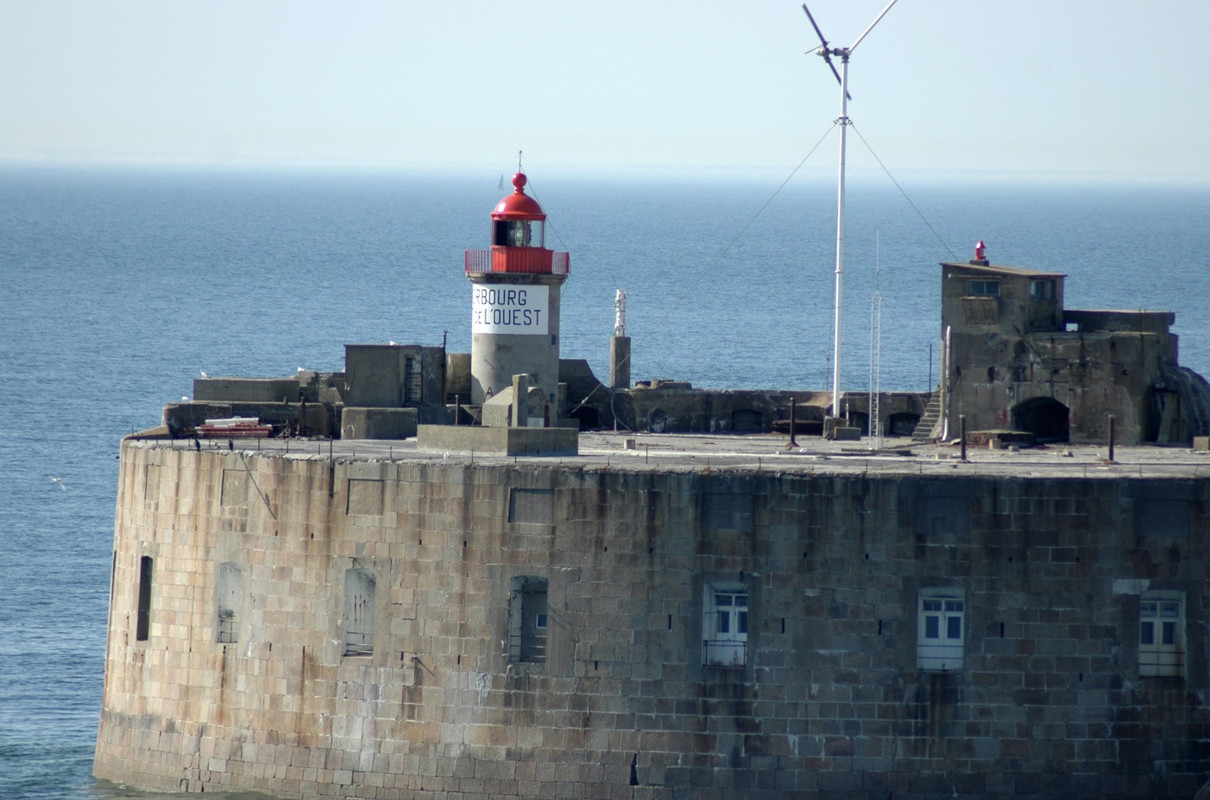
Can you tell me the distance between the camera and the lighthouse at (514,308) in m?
47.6

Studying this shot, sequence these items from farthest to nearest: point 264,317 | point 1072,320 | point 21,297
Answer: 1. point 21,297
2. point 264,317
3. point 1072,320

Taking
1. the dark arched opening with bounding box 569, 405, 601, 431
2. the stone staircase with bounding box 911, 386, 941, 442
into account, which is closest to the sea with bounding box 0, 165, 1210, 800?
the stone staircase with bounding box 911, 386, 941, 442

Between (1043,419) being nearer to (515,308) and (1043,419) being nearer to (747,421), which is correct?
(747,421)

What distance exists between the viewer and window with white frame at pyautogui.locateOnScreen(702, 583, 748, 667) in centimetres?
3700

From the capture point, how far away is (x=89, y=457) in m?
75.1

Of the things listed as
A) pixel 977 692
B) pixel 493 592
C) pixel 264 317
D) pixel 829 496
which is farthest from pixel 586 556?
pixel 264 317

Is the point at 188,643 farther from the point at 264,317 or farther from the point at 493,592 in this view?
the point at 264,317


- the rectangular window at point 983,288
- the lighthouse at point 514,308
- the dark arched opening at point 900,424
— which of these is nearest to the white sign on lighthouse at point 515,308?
the lighthouse at point 514,308

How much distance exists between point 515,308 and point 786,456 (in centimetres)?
799

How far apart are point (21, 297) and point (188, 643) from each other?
106238 millimetres

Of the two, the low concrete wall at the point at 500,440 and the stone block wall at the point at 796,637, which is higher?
the low concrete wall at the point at 500,440

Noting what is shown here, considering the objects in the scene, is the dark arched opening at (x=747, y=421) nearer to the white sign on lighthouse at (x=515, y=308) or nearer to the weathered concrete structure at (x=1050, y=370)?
the weathered concrete structure at (x=1050, y=370)

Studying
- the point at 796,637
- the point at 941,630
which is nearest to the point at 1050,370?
the point at 941,630

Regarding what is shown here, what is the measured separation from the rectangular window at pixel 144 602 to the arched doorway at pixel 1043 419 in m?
17.7
